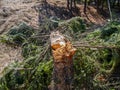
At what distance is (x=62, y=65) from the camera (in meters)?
4.63

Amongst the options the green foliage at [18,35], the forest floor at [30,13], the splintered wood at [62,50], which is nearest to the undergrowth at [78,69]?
the splintered wood at [62,50]

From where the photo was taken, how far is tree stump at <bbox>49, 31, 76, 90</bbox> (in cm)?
463

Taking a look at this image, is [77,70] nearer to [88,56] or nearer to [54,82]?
[88,56]

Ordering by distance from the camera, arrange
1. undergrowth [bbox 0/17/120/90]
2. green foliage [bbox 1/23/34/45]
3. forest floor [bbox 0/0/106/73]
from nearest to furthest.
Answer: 1. undergrowth [bbox 0/17/120/90]
2. green foliage [bbox 1/23/34/45]
3. forest floor [bbox 0/0/106/73]

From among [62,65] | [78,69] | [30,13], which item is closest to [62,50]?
[62,65]

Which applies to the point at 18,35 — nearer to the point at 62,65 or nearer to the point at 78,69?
the point at 78,69

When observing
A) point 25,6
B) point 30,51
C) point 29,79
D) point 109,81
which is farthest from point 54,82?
point 25,6

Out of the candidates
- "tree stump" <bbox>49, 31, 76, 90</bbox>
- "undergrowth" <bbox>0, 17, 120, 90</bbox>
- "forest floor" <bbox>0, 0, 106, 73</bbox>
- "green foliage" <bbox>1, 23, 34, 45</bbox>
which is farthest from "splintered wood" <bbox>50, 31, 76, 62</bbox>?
"forest floor" <bbox>0, 0, 106, 73</bbox>

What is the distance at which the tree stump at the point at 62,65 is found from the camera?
463 cm

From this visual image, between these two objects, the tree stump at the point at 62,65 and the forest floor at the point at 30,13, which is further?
the forest floor at the point at 30,13

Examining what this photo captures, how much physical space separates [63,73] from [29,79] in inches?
53.7

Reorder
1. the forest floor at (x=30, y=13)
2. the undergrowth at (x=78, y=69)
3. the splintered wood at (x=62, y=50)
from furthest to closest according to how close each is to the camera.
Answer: the forest floor at (x=30, y=13)
the undergrowth at (x=78, y=69)
the splintered wood at (x=62, y=50)

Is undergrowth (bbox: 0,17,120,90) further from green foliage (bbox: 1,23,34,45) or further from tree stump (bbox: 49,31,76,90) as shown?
green foliage (bbox: 1,23,34,45)

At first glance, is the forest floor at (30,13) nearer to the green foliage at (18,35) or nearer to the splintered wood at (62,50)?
the green foliage at (18,35)
